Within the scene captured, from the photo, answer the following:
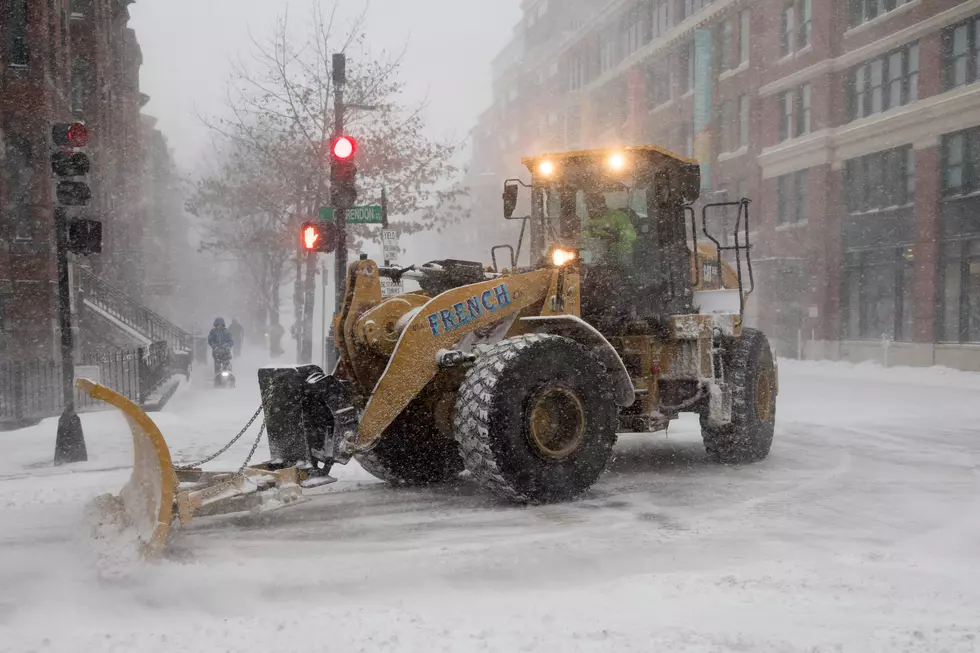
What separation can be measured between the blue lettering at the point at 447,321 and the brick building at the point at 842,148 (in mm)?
22677

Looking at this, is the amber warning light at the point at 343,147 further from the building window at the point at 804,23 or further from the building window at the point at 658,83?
the building window at the point at 658,83

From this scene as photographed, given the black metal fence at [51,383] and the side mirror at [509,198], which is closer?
the side mirror at [509,198]

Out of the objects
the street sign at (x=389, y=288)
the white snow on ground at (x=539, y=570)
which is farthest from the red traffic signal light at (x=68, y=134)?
the street sign at (x=389, y=288)

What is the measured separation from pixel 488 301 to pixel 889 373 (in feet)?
70.0

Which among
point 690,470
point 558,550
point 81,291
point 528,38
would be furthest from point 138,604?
point 528,38

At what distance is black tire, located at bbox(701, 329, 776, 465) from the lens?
8867mm

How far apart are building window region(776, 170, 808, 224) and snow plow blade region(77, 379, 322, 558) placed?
2973 centimetres

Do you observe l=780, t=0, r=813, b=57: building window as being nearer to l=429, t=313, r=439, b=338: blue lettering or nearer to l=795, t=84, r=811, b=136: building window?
l=795, t=84, r=811, b=136: building window

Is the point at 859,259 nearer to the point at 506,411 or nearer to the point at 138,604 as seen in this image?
the point at 506,411

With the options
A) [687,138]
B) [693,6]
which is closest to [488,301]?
[687,138]

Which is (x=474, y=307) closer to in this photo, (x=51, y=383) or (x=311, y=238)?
(x=311, y=238)

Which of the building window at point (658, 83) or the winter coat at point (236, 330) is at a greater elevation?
the building window at point (658, 83)

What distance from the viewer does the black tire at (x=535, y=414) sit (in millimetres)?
6453

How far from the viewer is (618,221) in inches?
330
